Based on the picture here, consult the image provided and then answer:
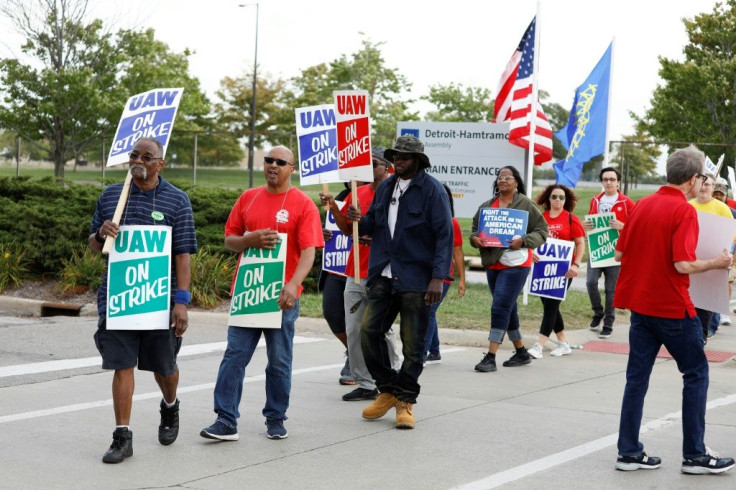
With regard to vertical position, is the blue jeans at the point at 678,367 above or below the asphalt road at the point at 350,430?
above

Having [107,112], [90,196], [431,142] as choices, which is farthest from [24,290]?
[107,112]

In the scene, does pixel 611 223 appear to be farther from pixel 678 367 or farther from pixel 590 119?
pixel 678 367

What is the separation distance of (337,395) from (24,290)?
7983 millimetres

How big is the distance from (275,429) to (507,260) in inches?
158

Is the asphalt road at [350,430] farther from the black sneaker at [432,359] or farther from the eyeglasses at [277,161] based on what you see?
the eyeglasses at [277,161]

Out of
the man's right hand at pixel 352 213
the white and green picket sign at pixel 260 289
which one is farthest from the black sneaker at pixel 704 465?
the man's right hand at pixel 352 213

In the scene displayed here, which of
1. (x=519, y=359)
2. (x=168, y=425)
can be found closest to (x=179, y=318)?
(x=168, y=425)

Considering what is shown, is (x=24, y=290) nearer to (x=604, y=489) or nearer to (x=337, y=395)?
(x=337, y=395)

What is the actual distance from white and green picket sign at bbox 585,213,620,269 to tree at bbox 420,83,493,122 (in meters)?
51.5

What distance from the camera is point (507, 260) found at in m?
10.3

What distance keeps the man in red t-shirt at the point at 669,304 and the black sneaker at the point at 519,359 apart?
420 cm

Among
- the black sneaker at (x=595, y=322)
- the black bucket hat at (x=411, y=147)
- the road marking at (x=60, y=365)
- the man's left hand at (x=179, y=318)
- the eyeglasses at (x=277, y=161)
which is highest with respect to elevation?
the black bucket hat at (x=411, y=147)

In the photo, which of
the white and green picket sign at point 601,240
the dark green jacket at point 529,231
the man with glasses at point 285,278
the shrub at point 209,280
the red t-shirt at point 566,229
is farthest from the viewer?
the shrub at point 209,280

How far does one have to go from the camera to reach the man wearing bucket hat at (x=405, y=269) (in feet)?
24.7
